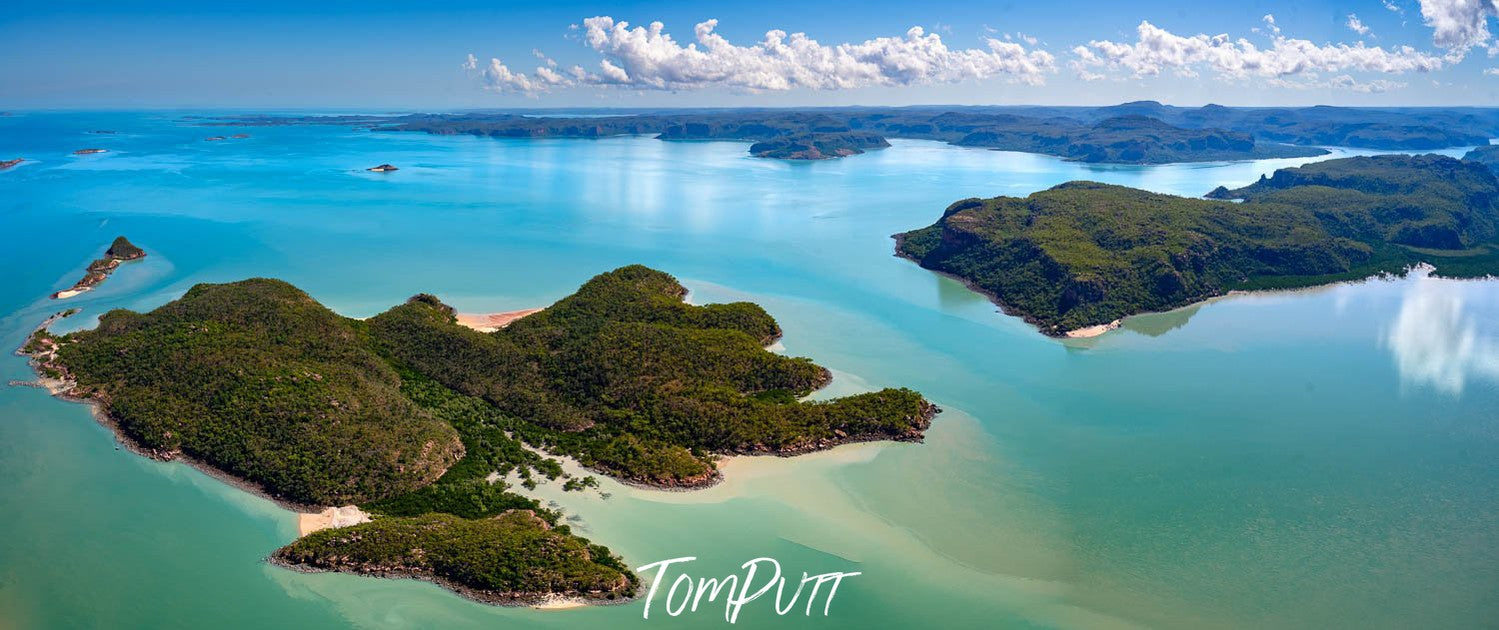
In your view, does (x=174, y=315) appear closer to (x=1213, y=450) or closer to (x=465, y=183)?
(x=1213, y=450)

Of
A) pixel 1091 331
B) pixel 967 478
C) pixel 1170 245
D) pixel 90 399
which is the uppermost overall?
pixel 1170 245

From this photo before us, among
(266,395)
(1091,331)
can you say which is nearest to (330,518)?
(266,395)

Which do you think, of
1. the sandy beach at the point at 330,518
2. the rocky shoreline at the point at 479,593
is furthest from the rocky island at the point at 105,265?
the rocky shoreline at the point at 479,593

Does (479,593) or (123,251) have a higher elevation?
(123,251)

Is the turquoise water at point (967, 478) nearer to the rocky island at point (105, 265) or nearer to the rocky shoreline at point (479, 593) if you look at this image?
the rocky shoreline at point (479, 593)

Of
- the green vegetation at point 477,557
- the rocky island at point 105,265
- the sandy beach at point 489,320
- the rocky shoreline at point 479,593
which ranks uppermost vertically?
the rocky island at point 105,265

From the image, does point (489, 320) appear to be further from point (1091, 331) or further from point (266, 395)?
point (1091, 331)

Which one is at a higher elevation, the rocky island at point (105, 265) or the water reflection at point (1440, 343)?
the rocky island at point (105, 265)

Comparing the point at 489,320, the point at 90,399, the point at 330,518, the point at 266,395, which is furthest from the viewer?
the point at 489,320
